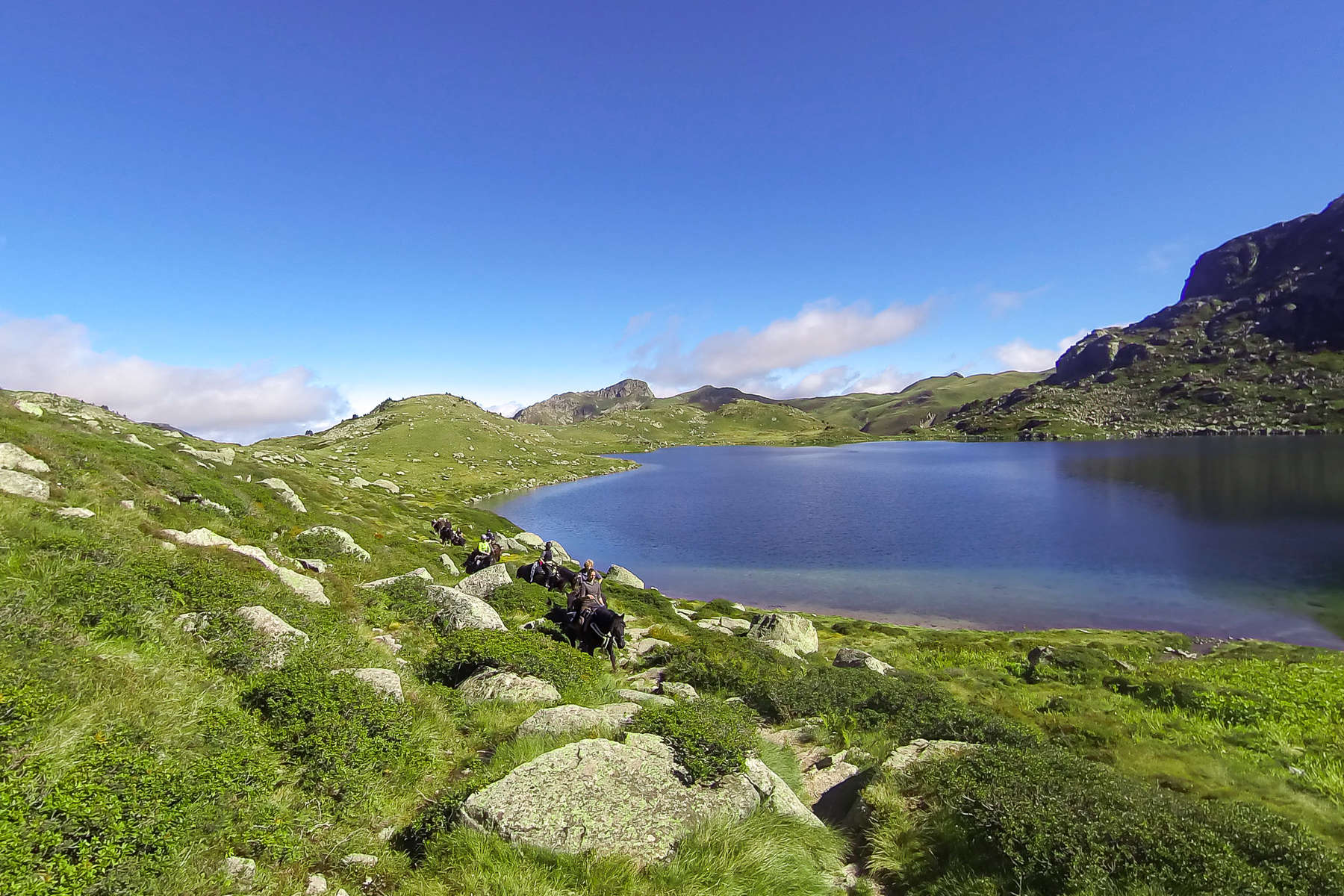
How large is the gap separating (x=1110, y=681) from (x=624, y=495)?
10228cm

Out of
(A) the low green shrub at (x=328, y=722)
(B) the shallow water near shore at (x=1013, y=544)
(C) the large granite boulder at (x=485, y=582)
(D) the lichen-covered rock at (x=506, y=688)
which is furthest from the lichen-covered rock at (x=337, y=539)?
(B) the shallow water near shore at (x=1013, y=544)

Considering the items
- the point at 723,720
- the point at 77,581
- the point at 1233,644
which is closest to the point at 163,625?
the point at 77,581

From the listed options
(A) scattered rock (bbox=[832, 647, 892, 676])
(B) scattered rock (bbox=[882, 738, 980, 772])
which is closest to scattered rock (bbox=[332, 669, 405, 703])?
(B) scattered rock (bbox=[882, 738, 980, 772])

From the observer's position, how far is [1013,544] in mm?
63281

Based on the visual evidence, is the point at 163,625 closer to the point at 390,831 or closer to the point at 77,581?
the point at 77,581

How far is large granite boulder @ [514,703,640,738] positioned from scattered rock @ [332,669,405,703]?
8.05ft

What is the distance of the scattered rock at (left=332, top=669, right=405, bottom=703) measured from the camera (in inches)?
398

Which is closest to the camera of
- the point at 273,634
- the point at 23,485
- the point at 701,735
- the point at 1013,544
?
the point at 701,735

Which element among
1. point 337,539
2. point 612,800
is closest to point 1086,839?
point 612,800

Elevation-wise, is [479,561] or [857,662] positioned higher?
[479,561]

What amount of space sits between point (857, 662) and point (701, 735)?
1696 centimetres

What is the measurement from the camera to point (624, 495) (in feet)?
401

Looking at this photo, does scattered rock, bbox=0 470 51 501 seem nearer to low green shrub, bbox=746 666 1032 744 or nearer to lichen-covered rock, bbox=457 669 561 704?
lichen-covered rock, bbox=457 669 561 704

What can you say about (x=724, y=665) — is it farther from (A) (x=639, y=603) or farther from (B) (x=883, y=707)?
(A) (x=639, y=603)
